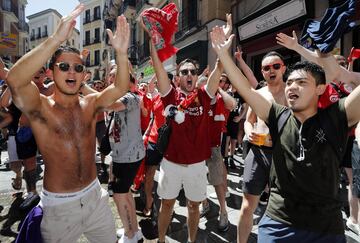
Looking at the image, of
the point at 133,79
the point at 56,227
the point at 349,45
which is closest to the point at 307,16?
the point at 349,45

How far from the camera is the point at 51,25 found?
5325 cm

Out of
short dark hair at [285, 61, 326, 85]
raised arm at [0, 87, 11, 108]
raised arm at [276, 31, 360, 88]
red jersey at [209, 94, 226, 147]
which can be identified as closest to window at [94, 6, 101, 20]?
raised arm at [0, 87, 11, 108]

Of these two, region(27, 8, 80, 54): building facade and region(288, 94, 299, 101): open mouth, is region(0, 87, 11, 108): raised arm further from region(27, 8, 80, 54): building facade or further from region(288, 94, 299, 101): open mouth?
region(27, 8, 80, 54): building facade

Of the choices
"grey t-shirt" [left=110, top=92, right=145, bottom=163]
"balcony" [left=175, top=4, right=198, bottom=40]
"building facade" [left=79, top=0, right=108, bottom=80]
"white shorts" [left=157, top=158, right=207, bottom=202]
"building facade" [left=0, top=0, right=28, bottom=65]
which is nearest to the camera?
"white shorts" [left=157, top=158, right=207, bottom=202]

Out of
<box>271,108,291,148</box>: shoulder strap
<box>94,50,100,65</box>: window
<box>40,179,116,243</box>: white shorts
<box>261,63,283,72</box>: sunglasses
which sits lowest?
<box>40,179,116,243</box>: white shorts

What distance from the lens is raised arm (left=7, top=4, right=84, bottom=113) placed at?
183 cm

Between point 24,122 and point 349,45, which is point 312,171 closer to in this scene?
point 24,122

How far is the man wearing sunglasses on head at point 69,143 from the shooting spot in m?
2.10

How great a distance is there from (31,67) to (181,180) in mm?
1906

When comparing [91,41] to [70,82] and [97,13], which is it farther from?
[70,82]

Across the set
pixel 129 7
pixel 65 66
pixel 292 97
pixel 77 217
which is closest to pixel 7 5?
pixel 129 7

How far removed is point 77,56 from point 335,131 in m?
2.04

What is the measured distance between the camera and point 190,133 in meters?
3.09

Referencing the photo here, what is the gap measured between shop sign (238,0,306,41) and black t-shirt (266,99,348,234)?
26.1ft
